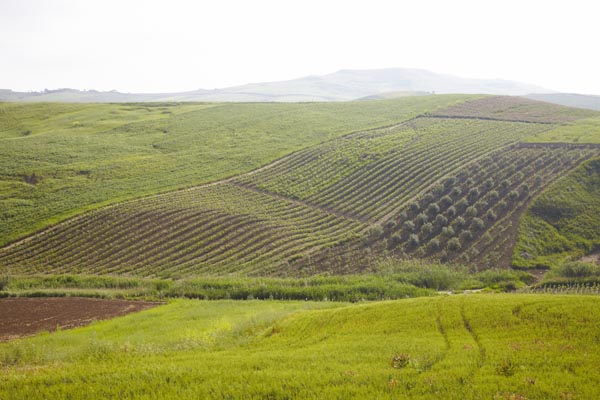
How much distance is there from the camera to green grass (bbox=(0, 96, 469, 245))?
6366 cm

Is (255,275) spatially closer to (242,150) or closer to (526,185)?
(526,185)

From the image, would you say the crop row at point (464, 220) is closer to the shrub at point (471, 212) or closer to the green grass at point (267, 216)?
the shrub at point (471, 212)

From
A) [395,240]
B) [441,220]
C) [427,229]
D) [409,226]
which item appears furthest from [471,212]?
[395,240]

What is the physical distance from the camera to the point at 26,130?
10550 cm

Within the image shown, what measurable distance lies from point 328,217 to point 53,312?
3332cm

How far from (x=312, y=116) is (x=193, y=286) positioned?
84.9 metres

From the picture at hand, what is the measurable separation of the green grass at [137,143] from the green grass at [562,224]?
47.4 m

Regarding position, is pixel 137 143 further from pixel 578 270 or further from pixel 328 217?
pixel 578 270

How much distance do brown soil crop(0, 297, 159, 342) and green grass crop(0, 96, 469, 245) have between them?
19075mm

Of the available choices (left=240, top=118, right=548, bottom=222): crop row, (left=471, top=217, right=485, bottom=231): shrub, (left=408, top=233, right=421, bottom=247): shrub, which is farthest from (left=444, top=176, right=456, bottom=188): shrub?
(left=408, top=233, right=421, bottom=247): shrub

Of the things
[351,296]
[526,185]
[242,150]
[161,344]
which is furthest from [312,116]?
[161,344]

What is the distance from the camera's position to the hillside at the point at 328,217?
151 ft

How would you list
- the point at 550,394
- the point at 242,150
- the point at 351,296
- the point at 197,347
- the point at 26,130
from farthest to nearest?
the point at 26,130, the point at 242,150, the point at 351,296, the point at 197,347, the point at 550,394

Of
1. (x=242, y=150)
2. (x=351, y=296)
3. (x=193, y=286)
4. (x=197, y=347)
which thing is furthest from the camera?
(x=242, y=150)
